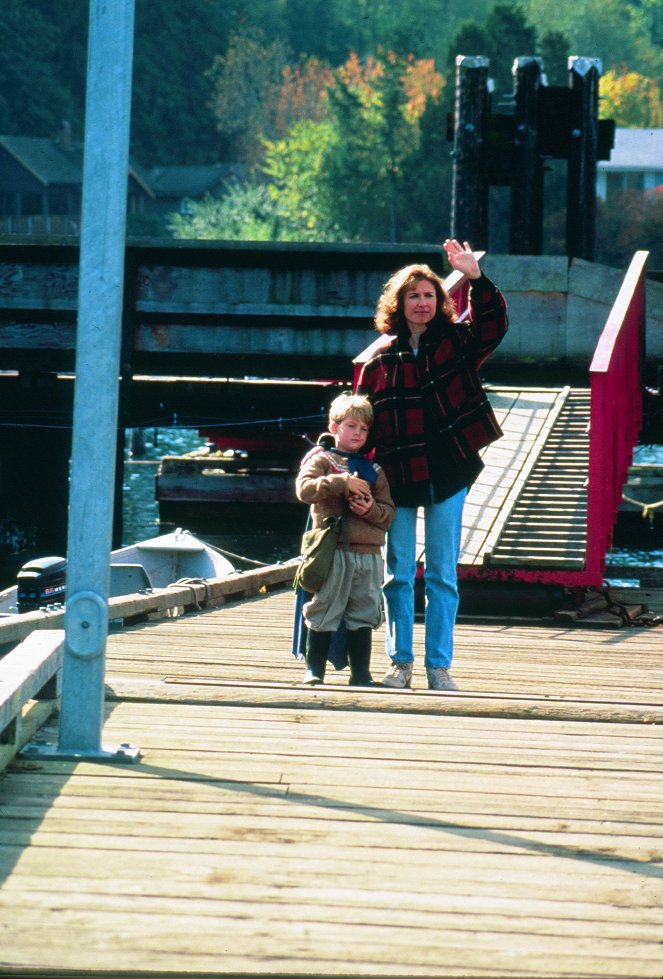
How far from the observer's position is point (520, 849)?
132 inches

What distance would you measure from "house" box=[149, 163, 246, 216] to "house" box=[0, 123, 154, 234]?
71.6 inches

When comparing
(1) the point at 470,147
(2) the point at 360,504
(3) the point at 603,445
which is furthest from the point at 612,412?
(1) the point at 470,147

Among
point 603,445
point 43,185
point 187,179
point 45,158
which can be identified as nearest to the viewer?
point 603,445

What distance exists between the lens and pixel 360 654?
18.0 feet

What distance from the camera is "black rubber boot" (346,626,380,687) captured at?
18.0ft

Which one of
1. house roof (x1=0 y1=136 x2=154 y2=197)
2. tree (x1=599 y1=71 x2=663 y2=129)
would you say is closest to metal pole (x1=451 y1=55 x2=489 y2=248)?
house roof (x1=0 y1=136 x2=154 y2=197)

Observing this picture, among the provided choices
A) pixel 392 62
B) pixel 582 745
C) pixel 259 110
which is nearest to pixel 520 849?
pixel 582 745

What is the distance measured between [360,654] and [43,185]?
70.7 metres

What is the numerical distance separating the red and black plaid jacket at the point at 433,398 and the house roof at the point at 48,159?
217 ft

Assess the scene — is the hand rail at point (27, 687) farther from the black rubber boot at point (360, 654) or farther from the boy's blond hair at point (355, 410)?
the boy's blond hair at point (355, 410)

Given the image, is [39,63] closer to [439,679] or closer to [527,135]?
[527,135]

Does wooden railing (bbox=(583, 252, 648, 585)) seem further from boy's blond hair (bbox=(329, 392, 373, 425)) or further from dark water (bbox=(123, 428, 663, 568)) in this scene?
dark water (bbox=(123, 428, 663, 568))

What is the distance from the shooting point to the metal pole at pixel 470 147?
16578 mm

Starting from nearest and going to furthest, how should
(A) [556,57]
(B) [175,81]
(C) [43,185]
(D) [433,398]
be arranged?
(D) [433,398] → (A) [556,57] → (C) [43,185] → (B) [175,81]
